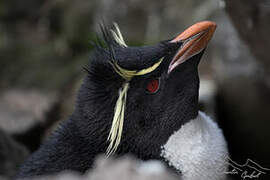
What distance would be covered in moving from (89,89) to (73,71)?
4672mm

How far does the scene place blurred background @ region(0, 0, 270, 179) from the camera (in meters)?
3.37

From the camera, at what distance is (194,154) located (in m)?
2.18

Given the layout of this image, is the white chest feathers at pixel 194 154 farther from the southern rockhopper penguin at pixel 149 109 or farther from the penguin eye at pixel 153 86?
the penguin eye at pixel 153 86

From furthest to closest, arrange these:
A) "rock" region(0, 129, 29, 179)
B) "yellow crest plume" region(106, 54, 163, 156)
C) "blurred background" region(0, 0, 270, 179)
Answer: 1. "blurred background" region(0, 0, 270, 179)
2. "rock" region(0, 129, 29, 179)
3. "yellow crest plume" region(106, 54, 163, 156)

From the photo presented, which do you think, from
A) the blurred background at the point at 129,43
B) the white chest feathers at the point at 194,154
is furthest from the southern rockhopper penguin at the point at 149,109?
the blurred background at the point at 129,43

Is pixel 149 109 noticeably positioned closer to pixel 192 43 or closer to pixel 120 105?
pixel 120 105

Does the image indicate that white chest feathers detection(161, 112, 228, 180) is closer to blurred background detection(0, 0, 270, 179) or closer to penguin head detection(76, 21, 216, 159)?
penguin head detection(76, 21, 216, 159)

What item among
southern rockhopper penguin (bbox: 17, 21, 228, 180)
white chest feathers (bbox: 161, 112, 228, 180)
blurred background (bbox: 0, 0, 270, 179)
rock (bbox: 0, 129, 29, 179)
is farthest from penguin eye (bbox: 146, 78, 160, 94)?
rock (bbox: 0, 129, 29, 179)

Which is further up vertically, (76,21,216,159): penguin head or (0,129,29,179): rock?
(76,21,216,159): penguin head

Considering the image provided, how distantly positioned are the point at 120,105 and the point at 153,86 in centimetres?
23

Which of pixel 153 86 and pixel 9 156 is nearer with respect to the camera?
pixel 153 86

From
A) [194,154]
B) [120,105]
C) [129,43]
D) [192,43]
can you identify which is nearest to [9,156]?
[120,105]

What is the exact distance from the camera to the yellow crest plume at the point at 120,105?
2.11 m

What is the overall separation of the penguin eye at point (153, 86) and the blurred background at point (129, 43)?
108 cm
